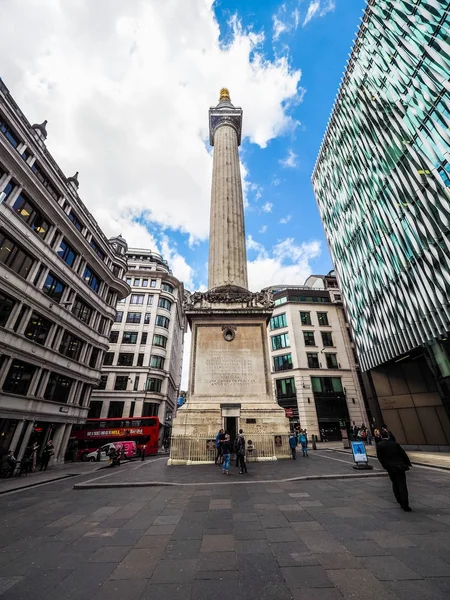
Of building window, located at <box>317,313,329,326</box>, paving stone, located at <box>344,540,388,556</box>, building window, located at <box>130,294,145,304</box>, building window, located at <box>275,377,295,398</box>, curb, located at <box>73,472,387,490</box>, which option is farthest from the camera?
building window, located at <box>130,294,145,304</box>

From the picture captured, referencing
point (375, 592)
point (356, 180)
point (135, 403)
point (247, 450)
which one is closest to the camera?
point (375, 592)

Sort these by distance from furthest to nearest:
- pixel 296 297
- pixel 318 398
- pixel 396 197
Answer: pixel 296 297 < pixel 318 398 < pixel 396 197

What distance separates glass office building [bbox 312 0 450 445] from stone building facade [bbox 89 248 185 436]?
30356mm

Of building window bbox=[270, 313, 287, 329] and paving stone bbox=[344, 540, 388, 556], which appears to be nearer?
paving stone bbox=[344, 540, 388, 556]

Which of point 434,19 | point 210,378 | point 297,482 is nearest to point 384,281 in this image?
point 434,19

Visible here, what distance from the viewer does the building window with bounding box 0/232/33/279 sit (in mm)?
17594

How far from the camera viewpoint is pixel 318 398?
3725 centimetres

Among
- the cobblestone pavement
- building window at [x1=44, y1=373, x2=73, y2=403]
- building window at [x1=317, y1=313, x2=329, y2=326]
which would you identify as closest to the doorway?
the cobblestone pavement

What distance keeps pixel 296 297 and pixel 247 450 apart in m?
33.4

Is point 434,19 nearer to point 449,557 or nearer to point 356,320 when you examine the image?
point 356,320

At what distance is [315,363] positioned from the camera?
3969cm

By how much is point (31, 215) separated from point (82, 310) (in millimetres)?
9883

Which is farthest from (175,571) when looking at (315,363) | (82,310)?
(315,363)

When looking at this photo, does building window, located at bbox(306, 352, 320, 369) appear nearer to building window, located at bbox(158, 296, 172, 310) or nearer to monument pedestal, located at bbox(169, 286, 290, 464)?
building window, located at bbox(158, 296, 172, 310)
